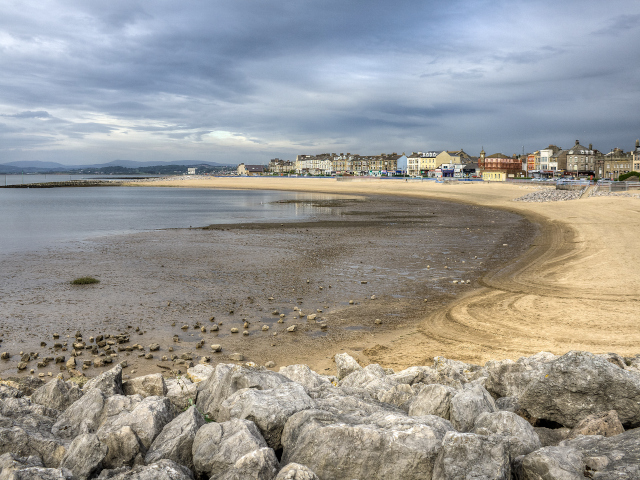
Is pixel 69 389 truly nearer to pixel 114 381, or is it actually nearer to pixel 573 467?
pixel 114 381

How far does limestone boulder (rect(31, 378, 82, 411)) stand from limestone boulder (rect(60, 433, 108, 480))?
211 centimetres

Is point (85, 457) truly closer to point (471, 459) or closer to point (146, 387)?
point (146, 387)

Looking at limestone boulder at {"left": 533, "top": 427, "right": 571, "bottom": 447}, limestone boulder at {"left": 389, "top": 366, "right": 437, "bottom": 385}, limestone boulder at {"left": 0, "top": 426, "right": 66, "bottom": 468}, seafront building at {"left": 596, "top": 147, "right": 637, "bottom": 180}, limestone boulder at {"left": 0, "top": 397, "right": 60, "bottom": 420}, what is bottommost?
limestone boulder at {"left": 389, "top": 366, "right": 437, "bottom": 385}

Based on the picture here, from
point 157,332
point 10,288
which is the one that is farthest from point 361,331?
point 10,288

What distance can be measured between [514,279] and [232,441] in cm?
1584

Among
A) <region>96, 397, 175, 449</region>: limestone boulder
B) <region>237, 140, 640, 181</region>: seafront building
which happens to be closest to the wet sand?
<region>96, 397, 175, 449</region>: limestone boulder

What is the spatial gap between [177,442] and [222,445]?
59 cm

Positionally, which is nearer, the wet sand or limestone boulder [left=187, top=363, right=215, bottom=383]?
limestone boulder [left=187, top=363, right=215, bottom=383]

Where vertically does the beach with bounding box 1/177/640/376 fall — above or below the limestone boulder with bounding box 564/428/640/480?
below

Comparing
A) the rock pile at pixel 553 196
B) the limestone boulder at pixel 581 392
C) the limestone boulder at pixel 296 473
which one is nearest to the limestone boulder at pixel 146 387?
the limestone boulder at pixel 296 473

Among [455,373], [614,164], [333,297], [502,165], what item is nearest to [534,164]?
[502,165]

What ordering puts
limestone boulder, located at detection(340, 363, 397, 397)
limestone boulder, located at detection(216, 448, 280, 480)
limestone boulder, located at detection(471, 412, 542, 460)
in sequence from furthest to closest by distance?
limestone boulder, located at detection(340, 363, 397, 397) < limestone boulder, located at detection(471, 412, 542, 460) < limestone boulder, located at detection(216, 448, 280, 480)

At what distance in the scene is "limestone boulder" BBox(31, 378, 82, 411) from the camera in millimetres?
6770

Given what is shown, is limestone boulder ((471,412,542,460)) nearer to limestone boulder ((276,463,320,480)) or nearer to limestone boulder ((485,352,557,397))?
limestone boulder ((485,352,557,397))
